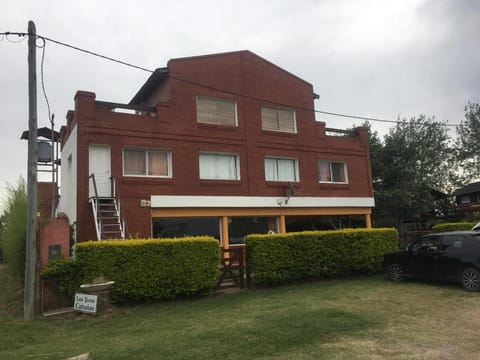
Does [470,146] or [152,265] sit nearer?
[152,265]

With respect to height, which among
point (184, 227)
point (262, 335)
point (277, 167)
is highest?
point (277, 167)

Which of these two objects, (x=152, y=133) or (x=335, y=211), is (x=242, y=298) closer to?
(x=152, y=133)

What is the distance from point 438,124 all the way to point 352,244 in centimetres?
2008

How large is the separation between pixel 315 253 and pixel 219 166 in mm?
6227

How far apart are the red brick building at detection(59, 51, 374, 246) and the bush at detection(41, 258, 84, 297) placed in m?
2.26

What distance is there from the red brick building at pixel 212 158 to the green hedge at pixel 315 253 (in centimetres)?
475

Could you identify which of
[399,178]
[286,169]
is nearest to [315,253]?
[286,169]

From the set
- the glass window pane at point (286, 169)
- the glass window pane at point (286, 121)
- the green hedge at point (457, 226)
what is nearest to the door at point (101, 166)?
the glass window pane at point (286, 169)

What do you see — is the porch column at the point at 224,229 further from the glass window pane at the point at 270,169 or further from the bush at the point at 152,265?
the bush at the point at 152,265

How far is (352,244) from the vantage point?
14.6 m

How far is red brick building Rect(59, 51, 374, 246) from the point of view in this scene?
50.6 feet

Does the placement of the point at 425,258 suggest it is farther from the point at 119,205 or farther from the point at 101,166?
the point at 101,166

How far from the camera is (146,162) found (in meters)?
16.4

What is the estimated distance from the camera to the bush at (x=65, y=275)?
10.7m
